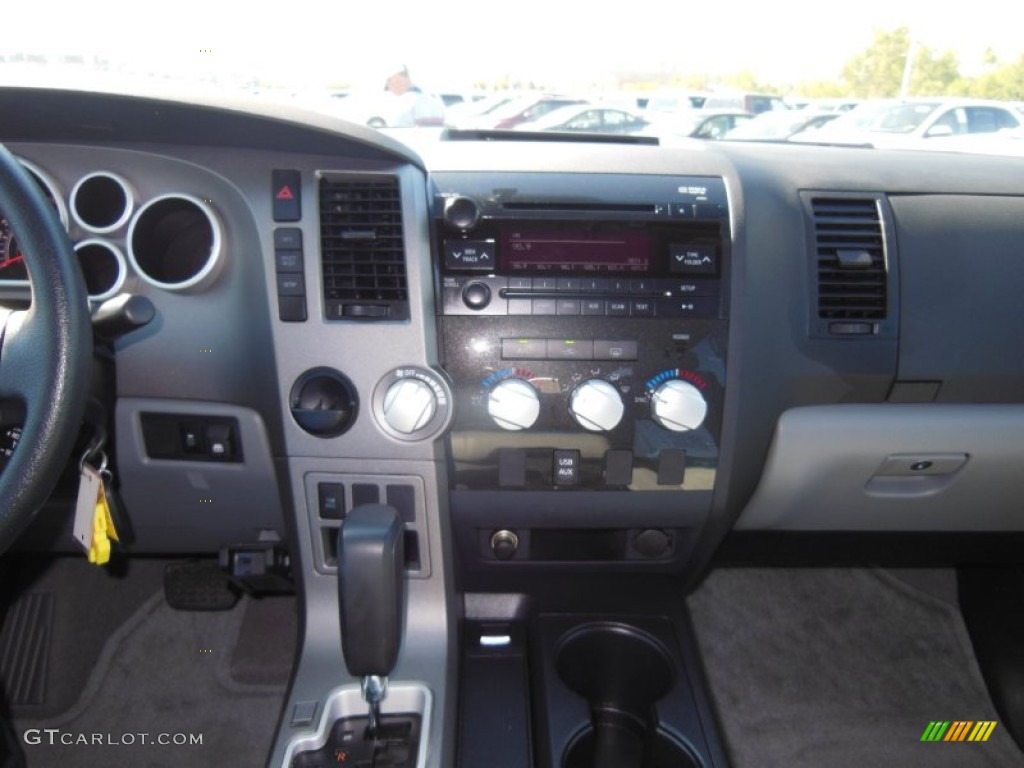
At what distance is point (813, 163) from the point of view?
1.66 metres

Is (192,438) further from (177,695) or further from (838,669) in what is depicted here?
(838,669)

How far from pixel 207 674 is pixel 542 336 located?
4.83ft

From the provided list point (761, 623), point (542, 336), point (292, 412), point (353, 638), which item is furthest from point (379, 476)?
point (761, 623)

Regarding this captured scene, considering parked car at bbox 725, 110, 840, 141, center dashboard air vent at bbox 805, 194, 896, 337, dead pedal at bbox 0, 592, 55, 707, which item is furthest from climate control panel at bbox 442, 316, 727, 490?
parked car at bbox 725, 110, 840, 141

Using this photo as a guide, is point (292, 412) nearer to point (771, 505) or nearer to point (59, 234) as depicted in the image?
point (59, 234)

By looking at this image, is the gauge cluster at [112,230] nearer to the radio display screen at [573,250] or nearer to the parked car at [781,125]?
the radio display screen at [573,250]

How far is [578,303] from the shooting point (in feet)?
4.78

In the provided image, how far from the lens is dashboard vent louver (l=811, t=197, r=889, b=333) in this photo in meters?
1.54

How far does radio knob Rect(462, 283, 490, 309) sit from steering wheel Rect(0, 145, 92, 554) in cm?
64

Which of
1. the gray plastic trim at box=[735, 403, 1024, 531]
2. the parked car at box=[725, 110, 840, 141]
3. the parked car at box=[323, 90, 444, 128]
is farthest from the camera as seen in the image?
the parked car at box=[725, 110, 840, 141]

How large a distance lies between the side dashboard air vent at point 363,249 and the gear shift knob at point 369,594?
1.21ft

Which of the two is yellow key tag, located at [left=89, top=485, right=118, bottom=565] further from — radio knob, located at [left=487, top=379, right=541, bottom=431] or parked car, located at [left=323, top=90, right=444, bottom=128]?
parked car, located at [left=323, top=90, right=444, bottom=128]

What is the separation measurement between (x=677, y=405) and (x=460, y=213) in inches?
21.1

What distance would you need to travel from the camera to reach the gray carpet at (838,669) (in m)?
2.06
